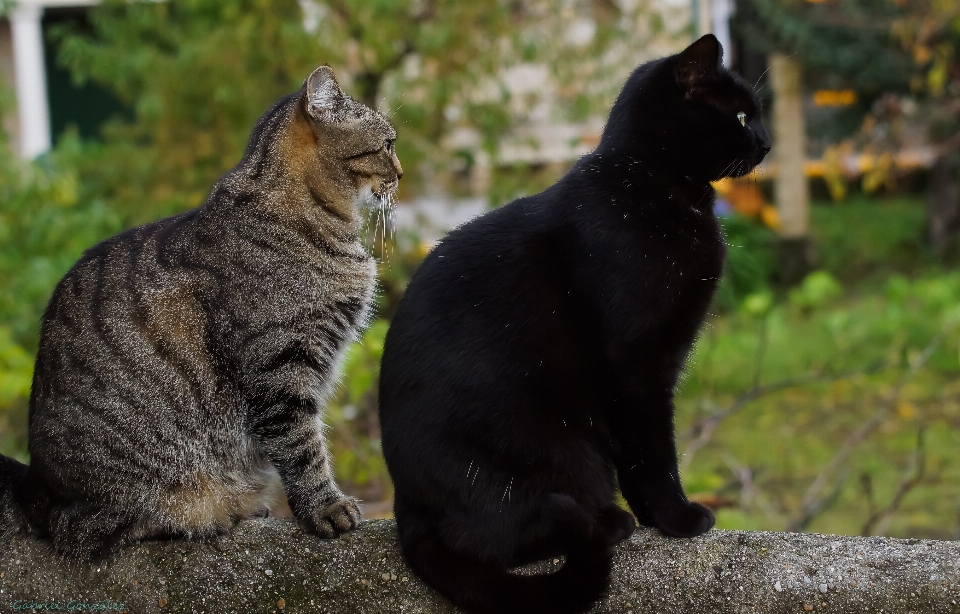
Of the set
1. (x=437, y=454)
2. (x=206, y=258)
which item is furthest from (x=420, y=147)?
(x=437, y=454)

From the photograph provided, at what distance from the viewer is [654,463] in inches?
78.5

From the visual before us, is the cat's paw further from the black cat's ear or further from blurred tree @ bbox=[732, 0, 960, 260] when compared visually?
blurred tree @ bbox=[732, 0, 960, 260]

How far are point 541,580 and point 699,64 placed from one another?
114cm

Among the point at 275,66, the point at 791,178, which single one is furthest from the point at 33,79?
the point at 791,178

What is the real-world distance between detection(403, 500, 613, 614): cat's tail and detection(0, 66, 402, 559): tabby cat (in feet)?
1.10

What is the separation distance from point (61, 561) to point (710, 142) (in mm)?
1617

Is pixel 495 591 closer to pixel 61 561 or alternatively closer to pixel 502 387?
pixel 502 387

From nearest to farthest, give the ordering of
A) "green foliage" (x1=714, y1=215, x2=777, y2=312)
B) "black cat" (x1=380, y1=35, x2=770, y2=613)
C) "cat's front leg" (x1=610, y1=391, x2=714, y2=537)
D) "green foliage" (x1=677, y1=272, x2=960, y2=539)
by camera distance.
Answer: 1. "black cat" (x1=380, y1=35, x2=770, y2=613)
2. "cat's front leg" (x1=610, y1=391, x2=714, y2=537)
3. "green foliage" (x1=677, y1=272, x2=960, y2=539)
4. "green foliage" (x1=714, y1=215, x2=777, y2=312)

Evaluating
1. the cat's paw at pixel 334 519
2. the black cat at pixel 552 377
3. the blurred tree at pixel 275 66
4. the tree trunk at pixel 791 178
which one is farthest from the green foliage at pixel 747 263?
the cat's paw at pixel 334 519

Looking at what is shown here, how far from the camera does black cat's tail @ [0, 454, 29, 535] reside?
2.07 m

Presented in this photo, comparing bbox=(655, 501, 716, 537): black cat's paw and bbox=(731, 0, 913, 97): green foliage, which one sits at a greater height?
bbox=(731, 0, 913, 97): green foliage

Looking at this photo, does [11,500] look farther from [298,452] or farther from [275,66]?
[275,66]

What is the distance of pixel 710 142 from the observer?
2.12m

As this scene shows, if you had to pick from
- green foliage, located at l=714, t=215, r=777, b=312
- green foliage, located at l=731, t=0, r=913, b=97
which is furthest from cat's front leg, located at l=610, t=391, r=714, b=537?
green foliage, located at l=731, t=0, r=913, b=97
